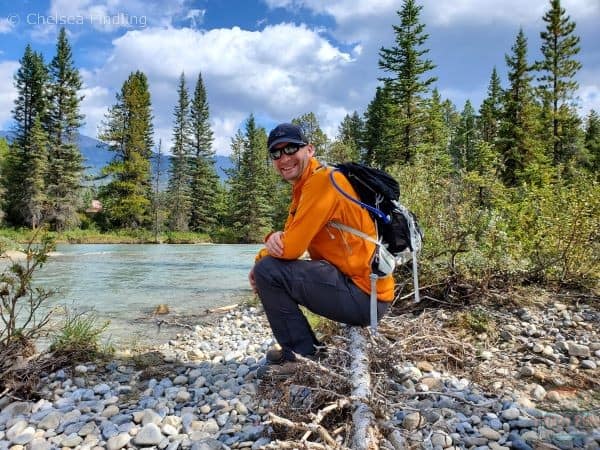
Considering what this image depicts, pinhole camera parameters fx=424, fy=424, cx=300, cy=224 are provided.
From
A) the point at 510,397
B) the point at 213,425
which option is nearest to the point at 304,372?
the point at 213,425

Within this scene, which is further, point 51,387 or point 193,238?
point 193,238

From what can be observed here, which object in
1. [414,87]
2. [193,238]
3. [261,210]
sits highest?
[414,87]

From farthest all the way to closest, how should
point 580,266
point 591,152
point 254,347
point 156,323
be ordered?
point 591,152
point 156,323
point 580,266
point 254,347

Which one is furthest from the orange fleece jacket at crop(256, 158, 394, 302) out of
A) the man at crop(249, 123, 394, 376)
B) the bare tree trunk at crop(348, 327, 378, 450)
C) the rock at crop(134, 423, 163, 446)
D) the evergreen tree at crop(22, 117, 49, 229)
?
the evergreen tree at crop(22, 117, 49, 229)

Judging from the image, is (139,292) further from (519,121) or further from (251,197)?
(251,197)

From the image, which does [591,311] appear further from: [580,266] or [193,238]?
[193,238]

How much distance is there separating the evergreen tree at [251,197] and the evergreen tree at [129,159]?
28.4 ft

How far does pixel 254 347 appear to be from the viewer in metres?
4.46

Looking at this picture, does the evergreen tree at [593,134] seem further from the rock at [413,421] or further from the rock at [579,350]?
the rock at [413,421]

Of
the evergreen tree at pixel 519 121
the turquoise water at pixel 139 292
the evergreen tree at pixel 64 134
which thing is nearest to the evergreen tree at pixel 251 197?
the evergreen tree at pixel 64 134

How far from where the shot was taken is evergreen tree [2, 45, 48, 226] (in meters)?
34.1

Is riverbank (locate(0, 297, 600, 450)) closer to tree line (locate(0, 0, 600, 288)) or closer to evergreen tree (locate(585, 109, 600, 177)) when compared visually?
tree line (locate(0, 0, 600, 288))

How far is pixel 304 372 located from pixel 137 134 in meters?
44.3

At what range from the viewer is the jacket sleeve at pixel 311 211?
2518 mm
